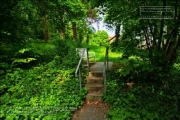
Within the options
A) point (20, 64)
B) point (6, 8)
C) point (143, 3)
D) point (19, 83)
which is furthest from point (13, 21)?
point (143, 3)

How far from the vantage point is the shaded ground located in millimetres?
5422

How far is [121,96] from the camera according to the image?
20.2 ft

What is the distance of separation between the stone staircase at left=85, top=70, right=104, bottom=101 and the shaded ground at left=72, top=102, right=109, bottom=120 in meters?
0.24

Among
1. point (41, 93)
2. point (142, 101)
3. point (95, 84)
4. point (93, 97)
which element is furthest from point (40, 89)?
point (142, 101)

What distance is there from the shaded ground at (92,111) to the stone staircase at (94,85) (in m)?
0.24

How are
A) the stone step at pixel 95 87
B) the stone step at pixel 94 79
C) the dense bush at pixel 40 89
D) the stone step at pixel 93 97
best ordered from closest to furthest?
the dense bush at pixel 40 89, the stone step at pixel 93 97, the stone step at pixel 95 87, the stone step at pixel 94 79

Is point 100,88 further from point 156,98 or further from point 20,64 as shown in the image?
point 20,64

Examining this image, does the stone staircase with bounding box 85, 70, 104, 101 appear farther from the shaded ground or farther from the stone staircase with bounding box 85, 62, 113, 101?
the shaded ground

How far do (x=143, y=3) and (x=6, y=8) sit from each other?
A: 525 centimetres

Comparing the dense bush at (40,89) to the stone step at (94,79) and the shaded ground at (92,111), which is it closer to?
the shaded ground at (92,111)

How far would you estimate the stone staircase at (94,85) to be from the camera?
253 inches

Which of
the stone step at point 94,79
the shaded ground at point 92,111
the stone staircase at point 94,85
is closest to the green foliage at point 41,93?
the shaded ground at point 92,111

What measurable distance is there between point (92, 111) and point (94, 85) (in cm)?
137

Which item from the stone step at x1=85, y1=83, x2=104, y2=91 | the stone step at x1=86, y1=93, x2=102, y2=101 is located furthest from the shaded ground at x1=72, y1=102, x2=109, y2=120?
the stone step at x1=85, y1=83, x2=104, y2=91
